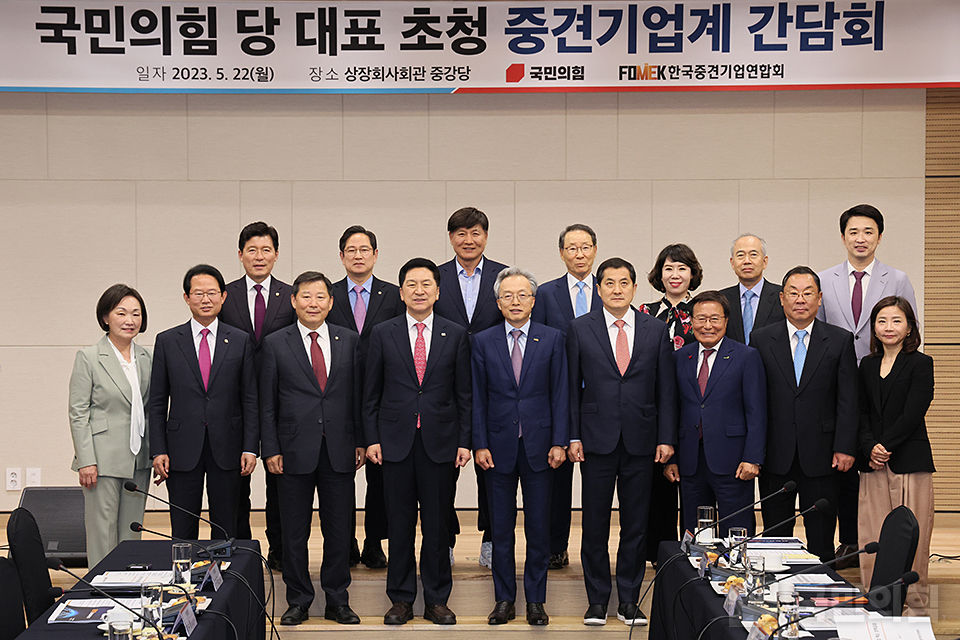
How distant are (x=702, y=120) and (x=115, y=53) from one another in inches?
143

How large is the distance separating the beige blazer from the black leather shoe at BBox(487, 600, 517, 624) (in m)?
1.76

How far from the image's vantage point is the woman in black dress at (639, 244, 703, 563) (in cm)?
424

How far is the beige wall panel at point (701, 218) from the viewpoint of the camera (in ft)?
18.6

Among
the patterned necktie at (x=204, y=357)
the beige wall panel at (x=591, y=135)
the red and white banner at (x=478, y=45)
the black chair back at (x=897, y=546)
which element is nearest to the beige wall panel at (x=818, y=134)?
the red and white banner at (x=478, y=45)

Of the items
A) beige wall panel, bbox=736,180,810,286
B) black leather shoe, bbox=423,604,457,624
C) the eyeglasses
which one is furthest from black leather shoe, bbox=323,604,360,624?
beige wall panel, bbox=736,180,810,286

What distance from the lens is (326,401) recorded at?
3.86 meters

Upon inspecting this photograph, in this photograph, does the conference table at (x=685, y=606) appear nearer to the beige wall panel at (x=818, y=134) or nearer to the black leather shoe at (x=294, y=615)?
the black leather shoe at (x=294, y=615)

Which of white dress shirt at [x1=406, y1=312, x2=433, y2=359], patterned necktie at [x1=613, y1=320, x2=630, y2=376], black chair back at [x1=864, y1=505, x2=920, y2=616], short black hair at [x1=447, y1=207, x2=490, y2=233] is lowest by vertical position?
black chair back at [x1=864, y1=505, x2=920, y2=616]

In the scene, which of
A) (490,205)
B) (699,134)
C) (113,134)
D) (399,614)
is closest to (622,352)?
(399,614)

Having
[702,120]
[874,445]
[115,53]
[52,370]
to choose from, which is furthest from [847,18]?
[52,370]

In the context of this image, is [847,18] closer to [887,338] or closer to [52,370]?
[887,338]

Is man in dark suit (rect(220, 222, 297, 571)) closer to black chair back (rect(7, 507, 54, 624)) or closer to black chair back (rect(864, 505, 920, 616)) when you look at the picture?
black chair back (rect(7, 507, 54, 624))

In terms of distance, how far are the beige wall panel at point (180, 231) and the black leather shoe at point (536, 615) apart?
2.98 metres

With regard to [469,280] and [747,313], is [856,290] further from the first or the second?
[469,280]
